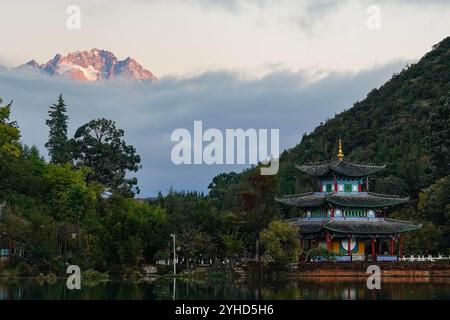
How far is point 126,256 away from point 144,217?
321 cm

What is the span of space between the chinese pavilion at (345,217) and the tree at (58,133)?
22541 mm

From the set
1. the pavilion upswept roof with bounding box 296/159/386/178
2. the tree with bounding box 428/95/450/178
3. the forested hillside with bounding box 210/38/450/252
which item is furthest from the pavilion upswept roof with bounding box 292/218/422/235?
the tree with bounding box 428/95/450/178

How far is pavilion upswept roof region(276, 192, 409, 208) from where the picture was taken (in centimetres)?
4972

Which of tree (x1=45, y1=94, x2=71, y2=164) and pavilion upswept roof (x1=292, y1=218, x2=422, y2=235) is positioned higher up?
tree (x1=45, y1=94, x2=71, y2=164)

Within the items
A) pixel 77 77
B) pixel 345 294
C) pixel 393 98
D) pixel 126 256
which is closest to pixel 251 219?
pixel 126 256

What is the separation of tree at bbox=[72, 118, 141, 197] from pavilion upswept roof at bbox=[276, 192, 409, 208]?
66.2 ft

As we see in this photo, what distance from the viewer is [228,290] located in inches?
1369

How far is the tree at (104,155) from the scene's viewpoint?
68.6m

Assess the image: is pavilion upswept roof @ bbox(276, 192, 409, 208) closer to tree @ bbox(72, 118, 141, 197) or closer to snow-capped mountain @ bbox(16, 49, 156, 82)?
tree @ bbox(72, 118, 141, 197)

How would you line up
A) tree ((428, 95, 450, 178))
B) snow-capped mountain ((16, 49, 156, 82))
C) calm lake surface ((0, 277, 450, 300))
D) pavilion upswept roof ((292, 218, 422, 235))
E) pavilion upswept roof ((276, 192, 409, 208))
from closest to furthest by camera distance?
1. calm lake surface ((0, 277, 450, 300))
2. pavilion upswept roof ((292, 218, 422, 235))
3. pavilion upswept roof ((276, 192, 409, 208))
4. tree ((428, 95, 450, 178))
5. snow-capped mountain ((16, 49, 156, 82))

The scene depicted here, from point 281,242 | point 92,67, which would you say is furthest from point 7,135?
point 92,67

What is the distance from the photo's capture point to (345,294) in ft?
106

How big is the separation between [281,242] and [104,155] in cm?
2675
